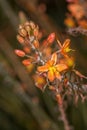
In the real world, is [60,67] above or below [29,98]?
above

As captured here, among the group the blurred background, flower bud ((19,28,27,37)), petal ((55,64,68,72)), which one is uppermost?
flower bud ((19,28,27,37))

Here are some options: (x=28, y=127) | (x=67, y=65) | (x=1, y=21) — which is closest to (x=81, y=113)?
(x=28, y=127)

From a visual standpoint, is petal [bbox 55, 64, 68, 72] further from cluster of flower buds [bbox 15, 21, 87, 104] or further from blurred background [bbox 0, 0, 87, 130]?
blurred background [bbox 0, 0, 87, 130]

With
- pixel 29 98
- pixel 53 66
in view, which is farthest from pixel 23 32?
pixel 29 98

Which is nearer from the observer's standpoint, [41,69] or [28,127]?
[41,69]

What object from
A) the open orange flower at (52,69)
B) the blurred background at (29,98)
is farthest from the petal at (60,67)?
the blurred background at (29,98)

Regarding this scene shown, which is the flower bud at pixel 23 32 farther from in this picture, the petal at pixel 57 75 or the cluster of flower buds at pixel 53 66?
the petal at pixel 57 75

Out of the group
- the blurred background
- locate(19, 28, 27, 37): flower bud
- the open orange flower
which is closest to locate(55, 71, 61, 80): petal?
the open orange flower

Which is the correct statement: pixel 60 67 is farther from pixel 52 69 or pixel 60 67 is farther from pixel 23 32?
pixel 23 32

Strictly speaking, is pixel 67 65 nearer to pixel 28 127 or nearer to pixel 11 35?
pixel 28 127

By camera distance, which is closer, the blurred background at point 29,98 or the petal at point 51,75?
the petal at point 51,75

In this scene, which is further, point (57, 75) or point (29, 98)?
point (29, 98)
